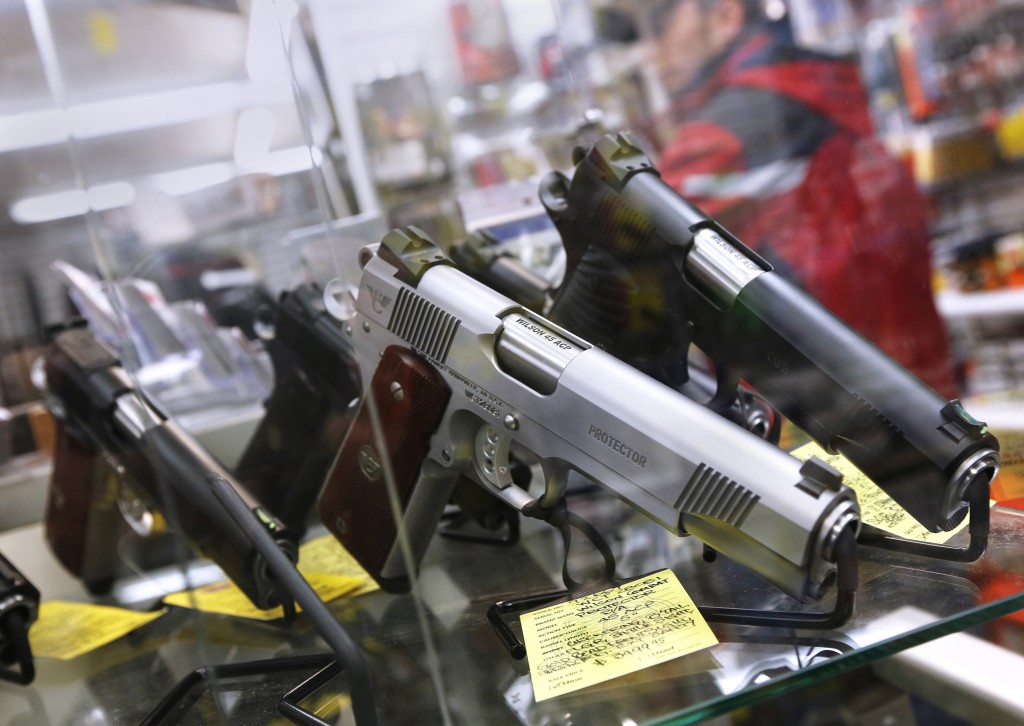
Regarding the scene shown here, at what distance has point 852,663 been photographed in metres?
0.51

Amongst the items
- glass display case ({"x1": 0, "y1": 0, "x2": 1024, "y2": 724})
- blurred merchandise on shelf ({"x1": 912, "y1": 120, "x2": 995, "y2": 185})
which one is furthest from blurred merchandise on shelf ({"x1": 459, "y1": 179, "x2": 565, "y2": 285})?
blurred merchandise on shelf ({"x1": 912, "y1": 120, "x2": 995, "y2": 185})

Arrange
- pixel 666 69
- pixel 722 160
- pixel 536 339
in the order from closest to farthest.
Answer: pixel 536 339 → pixel 722 160 → pixel 666 69

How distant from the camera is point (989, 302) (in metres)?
1.82

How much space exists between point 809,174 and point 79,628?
4.11 ft

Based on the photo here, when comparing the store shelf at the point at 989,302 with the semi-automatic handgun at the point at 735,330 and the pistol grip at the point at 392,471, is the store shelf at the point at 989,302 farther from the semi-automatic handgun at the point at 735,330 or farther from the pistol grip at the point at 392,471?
the pistol grip at the point at 392,471

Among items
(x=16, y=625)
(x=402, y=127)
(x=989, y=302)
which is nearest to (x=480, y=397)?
(x=16, y=625)

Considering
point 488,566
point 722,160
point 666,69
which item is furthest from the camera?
point 666,69

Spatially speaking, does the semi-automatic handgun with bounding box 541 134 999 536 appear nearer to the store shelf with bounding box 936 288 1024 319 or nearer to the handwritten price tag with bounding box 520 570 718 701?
the handwritten price tag with bounding box 520 570 718 701

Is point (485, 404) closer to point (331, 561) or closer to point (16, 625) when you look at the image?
point (331, 561)

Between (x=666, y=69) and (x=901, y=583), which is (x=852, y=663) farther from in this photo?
(x=666, y=69)

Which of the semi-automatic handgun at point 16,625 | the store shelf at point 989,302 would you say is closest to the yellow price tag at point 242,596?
the semi-automatic handgun at point 16,625

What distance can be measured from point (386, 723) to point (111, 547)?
2.29ft

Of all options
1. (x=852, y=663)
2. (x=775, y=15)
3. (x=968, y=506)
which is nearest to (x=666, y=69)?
(x=775, y=15)

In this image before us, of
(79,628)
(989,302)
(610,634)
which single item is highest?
(610,634)
